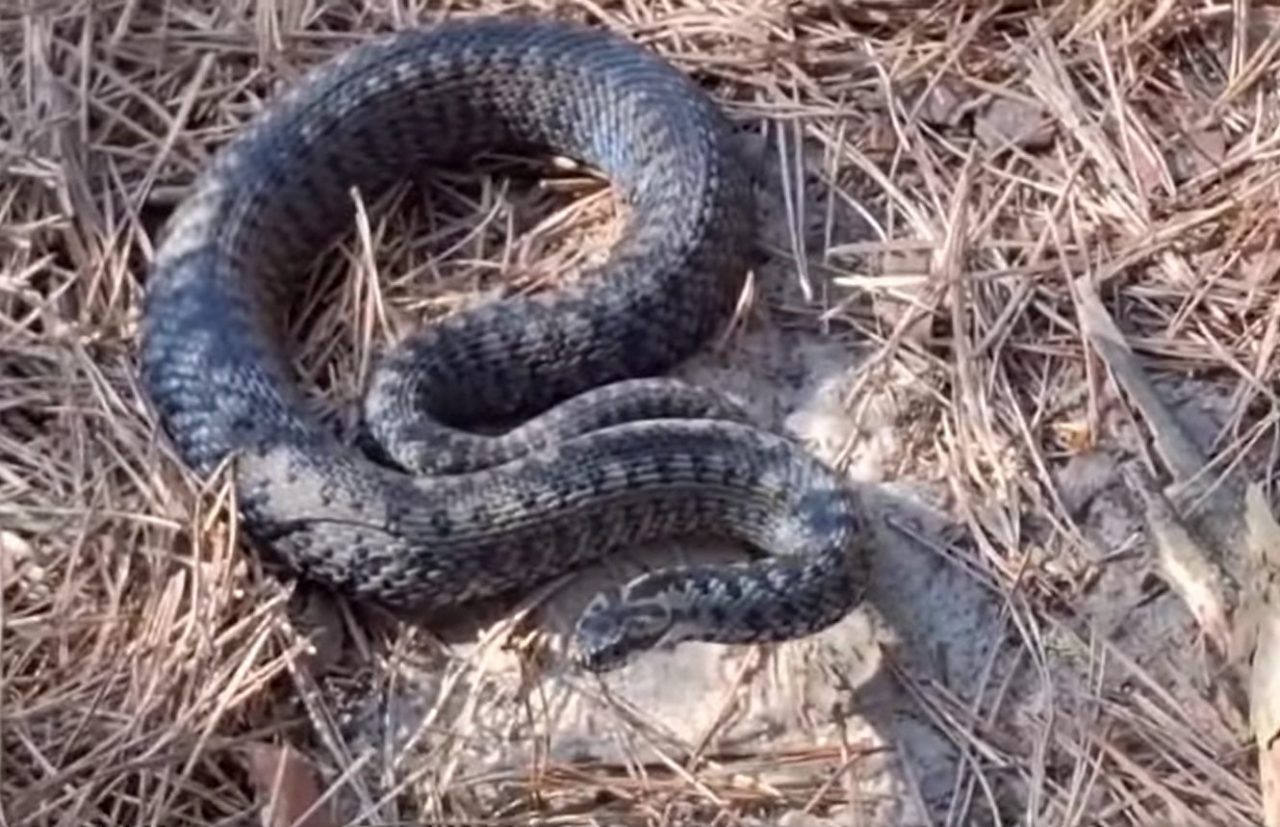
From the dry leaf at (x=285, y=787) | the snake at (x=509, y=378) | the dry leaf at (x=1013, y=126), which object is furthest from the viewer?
the dry leaf at (x=1013, y=126)

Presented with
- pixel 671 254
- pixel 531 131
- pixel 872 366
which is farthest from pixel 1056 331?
pixel 531 131

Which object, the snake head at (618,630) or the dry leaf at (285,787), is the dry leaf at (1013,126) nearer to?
the snake head at (618,630)

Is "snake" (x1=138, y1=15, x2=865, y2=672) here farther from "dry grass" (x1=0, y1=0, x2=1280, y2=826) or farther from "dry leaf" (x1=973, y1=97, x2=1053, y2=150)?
"dry leaf" (x1=973, y1=97, x2=1053, y2=150)

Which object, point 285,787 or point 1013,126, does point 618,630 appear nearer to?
point 285,787

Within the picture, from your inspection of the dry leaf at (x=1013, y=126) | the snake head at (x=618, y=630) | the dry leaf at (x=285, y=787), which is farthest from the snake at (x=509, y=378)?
the dry leaf at (x=1013, y=126)

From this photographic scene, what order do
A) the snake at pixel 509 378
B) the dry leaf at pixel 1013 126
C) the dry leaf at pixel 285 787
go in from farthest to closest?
the dry leaf at pixel 1013 126 → the snake at pixel 509 378 → the dry leaf at pixel 285 787

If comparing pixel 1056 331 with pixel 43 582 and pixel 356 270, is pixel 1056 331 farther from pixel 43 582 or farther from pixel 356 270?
pixel 43 582

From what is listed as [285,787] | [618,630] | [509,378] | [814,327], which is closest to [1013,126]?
[814,327]

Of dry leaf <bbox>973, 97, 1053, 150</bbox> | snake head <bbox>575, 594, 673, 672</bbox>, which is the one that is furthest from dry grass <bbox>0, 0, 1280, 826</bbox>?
snake head <bbox>575, 594, 673, 672</bbox>
